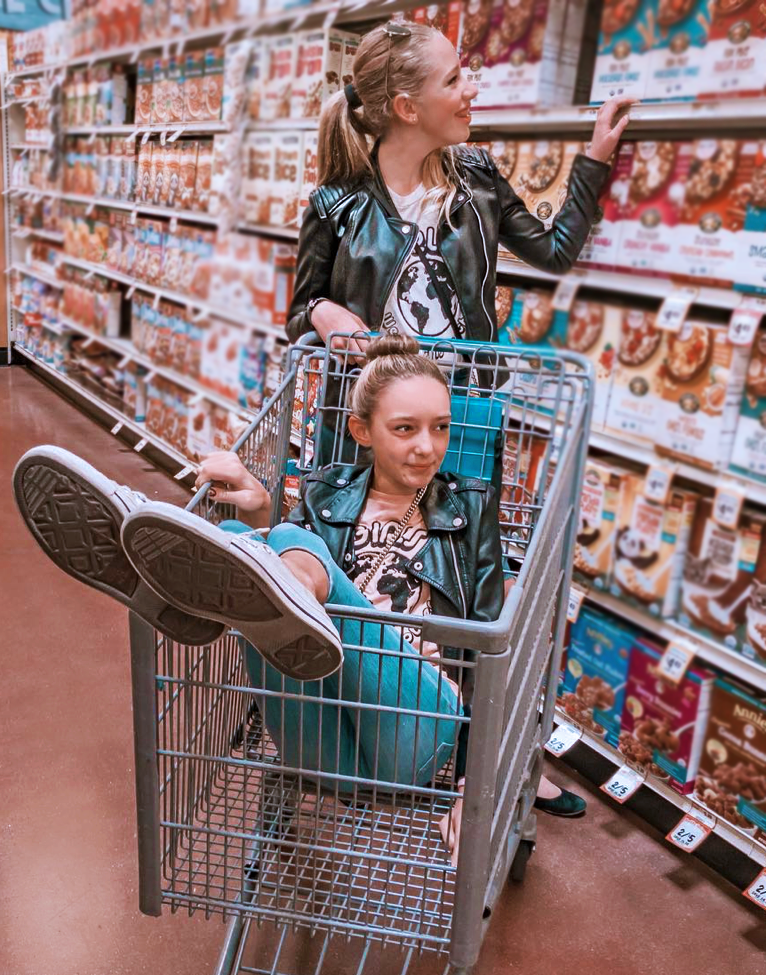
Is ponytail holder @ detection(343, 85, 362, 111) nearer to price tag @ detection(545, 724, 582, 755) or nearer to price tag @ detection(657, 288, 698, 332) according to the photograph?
price tag @ detection(657, 288, 698, 332)

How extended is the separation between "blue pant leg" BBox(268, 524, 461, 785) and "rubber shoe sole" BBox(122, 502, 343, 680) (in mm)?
199

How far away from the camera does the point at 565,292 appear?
429mm

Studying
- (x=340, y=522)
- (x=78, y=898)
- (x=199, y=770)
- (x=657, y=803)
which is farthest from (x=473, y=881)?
(x=657, y=803)

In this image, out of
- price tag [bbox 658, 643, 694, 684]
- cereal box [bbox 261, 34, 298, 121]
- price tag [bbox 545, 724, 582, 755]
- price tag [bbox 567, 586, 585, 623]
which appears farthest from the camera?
price tag [bbox 545, 724, 582, 755]

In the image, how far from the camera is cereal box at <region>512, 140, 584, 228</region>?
1.06 m

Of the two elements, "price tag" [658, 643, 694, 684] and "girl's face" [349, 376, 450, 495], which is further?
"girl's face" [349, 376, 450, 495]

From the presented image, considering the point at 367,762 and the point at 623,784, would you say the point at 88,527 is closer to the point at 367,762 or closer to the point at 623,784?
the point at 367,762

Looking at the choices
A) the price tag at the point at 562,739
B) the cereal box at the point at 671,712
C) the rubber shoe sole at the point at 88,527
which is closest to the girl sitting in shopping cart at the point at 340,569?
the rubber shoe sole at the point at 88,527

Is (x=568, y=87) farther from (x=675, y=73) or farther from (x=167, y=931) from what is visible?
(x=167, y=931)

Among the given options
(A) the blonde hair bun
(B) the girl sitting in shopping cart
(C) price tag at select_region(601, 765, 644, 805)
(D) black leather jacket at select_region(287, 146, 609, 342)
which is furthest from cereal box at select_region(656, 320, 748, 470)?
(C) price tag at select_region(601, 765, 644, 805)

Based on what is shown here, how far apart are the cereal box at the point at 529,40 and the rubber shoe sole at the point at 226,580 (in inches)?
19.2

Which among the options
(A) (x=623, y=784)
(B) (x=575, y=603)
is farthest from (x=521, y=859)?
(B) (x=575, y=603)

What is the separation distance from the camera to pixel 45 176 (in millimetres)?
395

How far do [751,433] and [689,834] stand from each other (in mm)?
991
